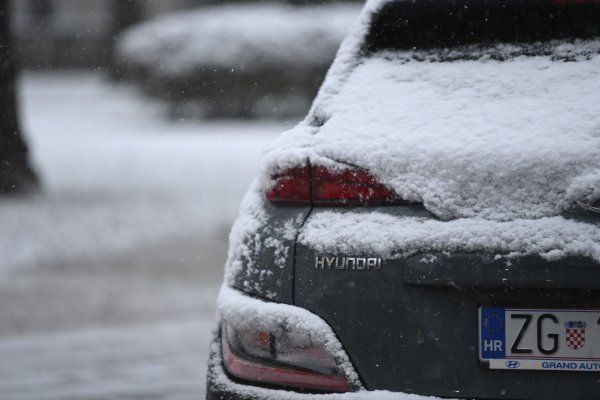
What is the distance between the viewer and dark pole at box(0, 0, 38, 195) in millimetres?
9367

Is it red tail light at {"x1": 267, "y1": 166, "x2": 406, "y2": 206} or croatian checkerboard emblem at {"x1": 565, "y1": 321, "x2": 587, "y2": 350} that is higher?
red tail light at {"x1": 267, "y1": 166, "x2": 406, "y2": 206}

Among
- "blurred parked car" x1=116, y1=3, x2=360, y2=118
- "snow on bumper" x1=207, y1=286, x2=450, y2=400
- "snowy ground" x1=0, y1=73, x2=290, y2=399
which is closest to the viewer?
"snow on bumper" x1=207, y1=286, x2=450, y2=400

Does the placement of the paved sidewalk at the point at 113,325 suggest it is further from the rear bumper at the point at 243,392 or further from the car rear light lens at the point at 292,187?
the car rear light lens at the point at 292,187

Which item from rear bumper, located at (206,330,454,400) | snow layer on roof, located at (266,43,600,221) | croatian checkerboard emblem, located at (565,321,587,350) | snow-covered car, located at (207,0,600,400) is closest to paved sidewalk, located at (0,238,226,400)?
rear bumper, located at (206,330,454,400)

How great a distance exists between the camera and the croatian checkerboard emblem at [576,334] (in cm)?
226

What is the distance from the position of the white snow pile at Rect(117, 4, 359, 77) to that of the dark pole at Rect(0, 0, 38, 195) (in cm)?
912

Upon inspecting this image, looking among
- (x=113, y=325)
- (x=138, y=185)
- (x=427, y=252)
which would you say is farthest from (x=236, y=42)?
(x=427, y=252)

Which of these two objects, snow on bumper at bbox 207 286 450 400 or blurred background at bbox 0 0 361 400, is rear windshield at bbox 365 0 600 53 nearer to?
snow on bumper at bbox 207 286 450 400

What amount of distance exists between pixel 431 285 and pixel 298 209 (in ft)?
1.46

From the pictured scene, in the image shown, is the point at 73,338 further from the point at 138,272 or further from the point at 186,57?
the point at 186,57

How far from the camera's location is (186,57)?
63.3ft

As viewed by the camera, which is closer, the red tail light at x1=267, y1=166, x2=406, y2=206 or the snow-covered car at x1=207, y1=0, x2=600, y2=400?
the snow-covered car at x1=207, y1=0, x2=600, y2=400

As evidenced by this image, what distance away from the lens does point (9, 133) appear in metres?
9.95

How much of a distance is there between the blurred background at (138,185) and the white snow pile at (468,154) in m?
2.25
